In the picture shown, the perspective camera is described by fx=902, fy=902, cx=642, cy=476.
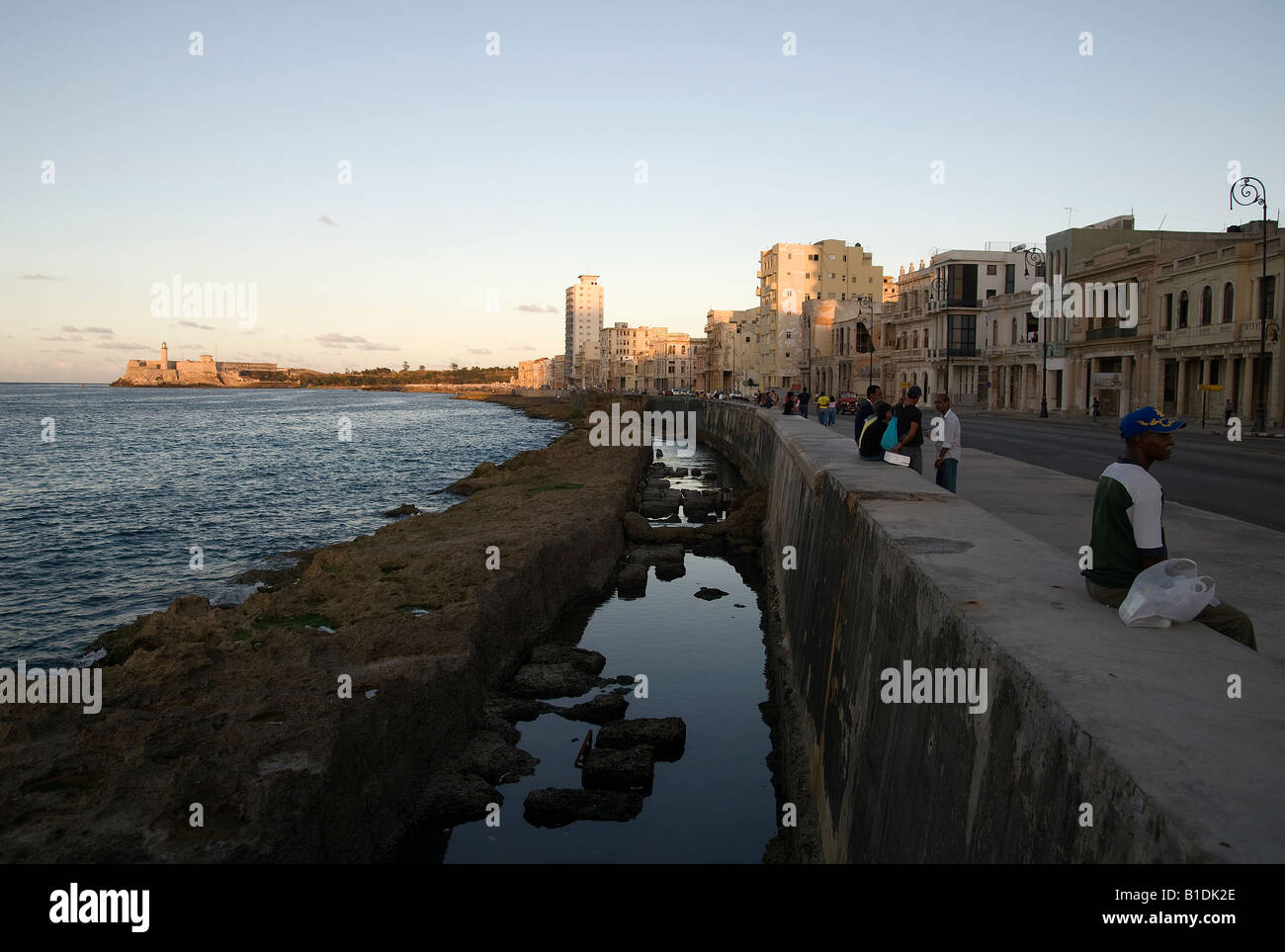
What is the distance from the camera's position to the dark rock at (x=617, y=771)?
34.0ft

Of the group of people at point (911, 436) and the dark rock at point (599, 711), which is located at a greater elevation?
the group of people at point (911, 436)

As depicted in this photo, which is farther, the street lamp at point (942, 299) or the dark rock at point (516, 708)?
the street lamp at point (942, 299)

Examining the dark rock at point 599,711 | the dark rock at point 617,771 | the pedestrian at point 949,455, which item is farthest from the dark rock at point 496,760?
the pedestrian at point 949,455

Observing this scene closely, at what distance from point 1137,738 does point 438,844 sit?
7523 millimetres

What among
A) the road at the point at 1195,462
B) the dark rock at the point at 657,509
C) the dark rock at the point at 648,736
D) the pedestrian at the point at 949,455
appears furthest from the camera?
the dark rock at the point at 657,509

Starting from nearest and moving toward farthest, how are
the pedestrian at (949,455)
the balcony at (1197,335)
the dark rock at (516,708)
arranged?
the dark rock at (516,708) < the pedestrian at (949,455) < the balcony at (1197,335)

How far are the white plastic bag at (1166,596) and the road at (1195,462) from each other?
891cm

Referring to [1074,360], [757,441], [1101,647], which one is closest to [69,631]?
[1101,647]

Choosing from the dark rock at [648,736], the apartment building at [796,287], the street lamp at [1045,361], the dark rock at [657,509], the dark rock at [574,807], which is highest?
the apartment building at [796,287]

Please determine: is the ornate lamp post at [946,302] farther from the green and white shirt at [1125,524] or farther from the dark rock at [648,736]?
the green and white shirt at [1125,524]

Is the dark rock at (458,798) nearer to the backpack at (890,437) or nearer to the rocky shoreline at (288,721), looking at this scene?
the rocky shoreline at (288,721)

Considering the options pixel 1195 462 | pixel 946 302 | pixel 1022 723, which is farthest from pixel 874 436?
pixel 946 302

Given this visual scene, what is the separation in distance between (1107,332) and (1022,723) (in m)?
50.0
